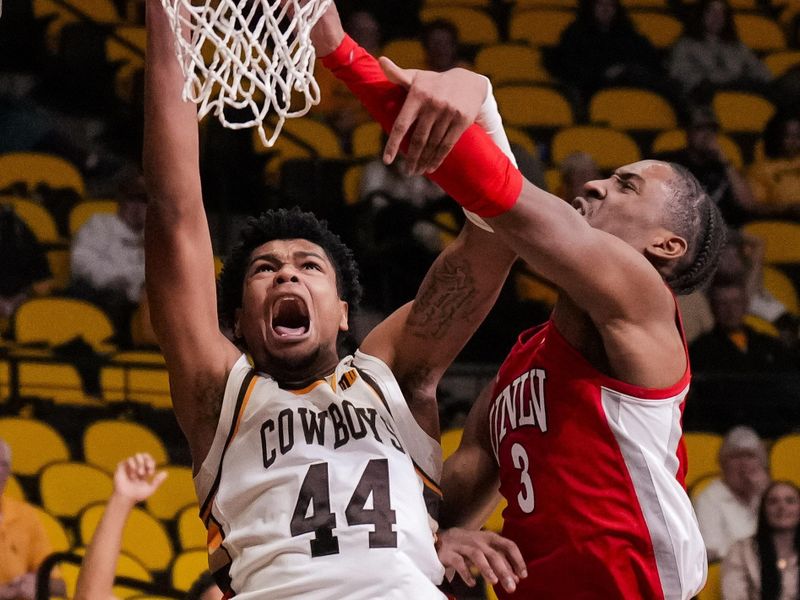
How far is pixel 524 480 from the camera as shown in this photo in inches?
119

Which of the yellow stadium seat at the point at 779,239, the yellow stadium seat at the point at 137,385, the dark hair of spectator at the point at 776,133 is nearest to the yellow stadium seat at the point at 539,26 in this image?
the dark hair of spectator at the point at 776,133

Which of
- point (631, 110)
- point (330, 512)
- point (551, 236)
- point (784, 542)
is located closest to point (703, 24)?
point (631, 110)

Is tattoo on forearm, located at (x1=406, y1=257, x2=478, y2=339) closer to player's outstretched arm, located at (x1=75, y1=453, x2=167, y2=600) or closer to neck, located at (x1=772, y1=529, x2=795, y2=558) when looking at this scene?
player's outstretched arm, located at (x1=75, y1=453, x2=167, y2=600)

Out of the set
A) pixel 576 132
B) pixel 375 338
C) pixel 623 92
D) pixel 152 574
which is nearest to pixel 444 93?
pixel 375 338

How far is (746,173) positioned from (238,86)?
211 inches

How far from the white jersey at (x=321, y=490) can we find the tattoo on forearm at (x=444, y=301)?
15 centimetres

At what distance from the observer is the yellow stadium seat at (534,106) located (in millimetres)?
7848

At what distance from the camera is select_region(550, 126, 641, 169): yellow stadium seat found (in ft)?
24.9

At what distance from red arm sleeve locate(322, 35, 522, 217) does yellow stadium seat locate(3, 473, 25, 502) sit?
11.3ft

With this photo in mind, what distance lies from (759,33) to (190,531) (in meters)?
5.17

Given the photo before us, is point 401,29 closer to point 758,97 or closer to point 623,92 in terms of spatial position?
point 623,92

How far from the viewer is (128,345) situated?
6.49 m

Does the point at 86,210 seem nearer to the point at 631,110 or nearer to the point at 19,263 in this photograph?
the point at 19,263

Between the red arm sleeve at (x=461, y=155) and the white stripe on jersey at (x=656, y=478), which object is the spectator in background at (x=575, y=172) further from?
the red arm sleeve at (x=461, y=155)
